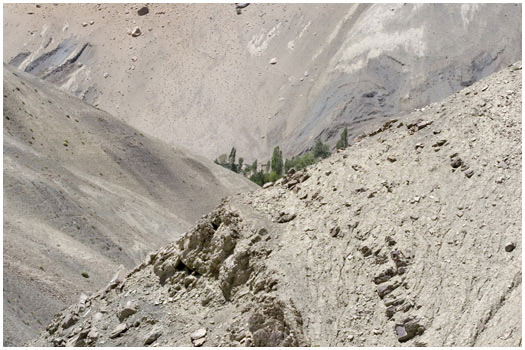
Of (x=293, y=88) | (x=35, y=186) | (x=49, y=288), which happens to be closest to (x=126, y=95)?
(x=293, y=88)

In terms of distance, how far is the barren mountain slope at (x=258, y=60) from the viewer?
97.1 m

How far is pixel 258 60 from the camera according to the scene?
362ft

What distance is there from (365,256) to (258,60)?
91933 mm

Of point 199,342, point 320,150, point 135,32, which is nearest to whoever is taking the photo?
point 199,342

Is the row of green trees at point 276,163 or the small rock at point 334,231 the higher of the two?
the small rock at point 334,231

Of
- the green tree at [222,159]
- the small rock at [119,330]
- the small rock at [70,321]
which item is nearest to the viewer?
the small rock at [119,330]

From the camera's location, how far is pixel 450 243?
741 inches

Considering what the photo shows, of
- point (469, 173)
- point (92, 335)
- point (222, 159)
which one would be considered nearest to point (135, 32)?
point (222, 159)

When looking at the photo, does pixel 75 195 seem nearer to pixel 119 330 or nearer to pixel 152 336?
pixel 119 330

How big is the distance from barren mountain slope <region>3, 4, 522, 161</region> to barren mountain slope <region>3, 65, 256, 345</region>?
2580 cm

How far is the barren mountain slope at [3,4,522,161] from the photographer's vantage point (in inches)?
3824

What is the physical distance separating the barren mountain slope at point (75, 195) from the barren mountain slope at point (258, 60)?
25.8 metres

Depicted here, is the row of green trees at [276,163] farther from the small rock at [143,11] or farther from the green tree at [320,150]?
the small rock at [143,11]

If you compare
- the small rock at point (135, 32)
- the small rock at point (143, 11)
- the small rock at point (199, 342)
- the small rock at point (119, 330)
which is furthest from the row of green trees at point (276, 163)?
the small rock at point (199, 342)
